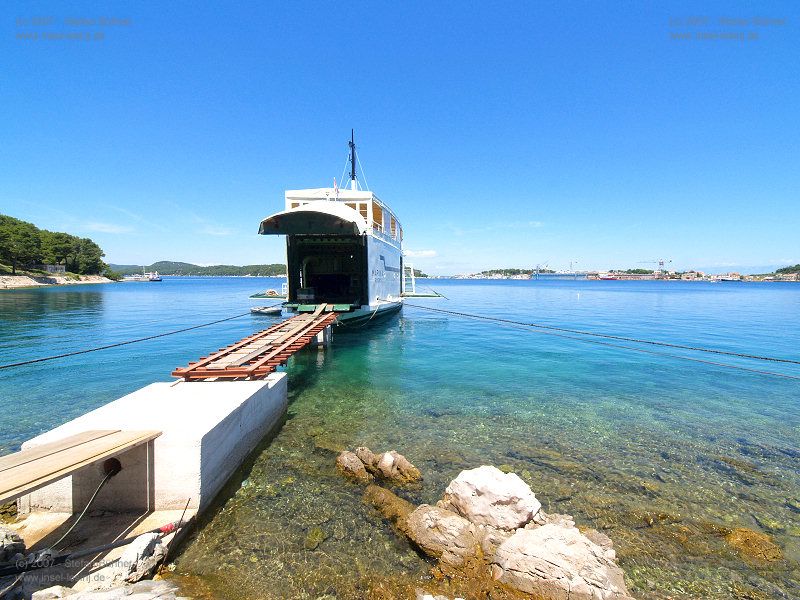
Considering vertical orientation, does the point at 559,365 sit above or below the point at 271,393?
below

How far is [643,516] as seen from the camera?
513 cm

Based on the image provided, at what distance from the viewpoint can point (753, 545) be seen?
4590 mm

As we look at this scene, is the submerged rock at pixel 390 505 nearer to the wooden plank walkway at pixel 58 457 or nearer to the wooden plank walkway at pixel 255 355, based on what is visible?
the wooden plank walkway at pixel 58 457

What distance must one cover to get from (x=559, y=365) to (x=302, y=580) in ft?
44.0

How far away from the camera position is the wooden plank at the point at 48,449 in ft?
11.7

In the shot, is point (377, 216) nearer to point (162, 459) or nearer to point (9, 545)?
point (162, 459)

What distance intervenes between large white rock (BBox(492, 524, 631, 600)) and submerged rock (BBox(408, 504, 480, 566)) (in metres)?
0.36

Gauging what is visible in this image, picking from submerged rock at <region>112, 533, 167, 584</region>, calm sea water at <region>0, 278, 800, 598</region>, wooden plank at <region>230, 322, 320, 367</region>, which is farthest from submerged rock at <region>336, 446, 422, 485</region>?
wooden plank at <region>230, 322, 320, 367</region>

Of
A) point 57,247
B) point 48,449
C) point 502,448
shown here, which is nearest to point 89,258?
point 57,247

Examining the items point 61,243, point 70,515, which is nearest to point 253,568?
point 70,515

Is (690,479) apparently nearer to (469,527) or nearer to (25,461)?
(469,527)

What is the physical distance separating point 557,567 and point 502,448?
11.9ft

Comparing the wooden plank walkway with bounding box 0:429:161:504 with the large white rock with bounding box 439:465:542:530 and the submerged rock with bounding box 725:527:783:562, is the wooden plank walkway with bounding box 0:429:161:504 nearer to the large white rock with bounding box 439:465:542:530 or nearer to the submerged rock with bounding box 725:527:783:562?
the large white rock with bounding box 439:465:542:530

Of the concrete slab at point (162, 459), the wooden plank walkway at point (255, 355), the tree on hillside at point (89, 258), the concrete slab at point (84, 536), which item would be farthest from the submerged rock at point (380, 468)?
the tree on hillside at point (89, 258)
